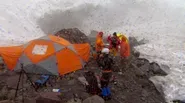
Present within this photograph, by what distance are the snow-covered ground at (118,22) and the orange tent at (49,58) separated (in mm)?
3715

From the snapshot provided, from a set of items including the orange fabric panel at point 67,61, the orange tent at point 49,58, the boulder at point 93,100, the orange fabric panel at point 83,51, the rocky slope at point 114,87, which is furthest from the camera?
the orange fabric panel at point 83,51

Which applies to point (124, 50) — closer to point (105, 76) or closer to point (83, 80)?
point (83, 80)

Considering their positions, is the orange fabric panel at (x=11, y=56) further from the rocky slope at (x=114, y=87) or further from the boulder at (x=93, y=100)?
the boulder at (x=93, y=100)

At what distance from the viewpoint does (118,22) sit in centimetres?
2231

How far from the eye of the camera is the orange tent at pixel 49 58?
1223 centimetres

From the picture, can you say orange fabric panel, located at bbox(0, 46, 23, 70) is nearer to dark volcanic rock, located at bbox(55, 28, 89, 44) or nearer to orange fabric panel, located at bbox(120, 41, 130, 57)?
dark volcanic rock, located at bbox(55, 28, 89, 44)

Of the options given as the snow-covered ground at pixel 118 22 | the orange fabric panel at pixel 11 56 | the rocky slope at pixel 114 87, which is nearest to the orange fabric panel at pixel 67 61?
the rocky slope at pixel 114 87

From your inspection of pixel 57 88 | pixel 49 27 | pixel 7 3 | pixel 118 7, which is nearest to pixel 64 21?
pixel 49 27

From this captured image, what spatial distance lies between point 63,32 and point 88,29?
4.98m

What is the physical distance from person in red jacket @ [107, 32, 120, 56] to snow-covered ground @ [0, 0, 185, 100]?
2.22 metres

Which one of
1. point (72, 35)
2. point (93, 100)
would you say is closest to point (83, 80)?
point (93, 100)

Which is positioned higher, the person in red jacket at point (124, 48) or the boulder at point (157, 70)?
the person in red jacket at point (124, 48)

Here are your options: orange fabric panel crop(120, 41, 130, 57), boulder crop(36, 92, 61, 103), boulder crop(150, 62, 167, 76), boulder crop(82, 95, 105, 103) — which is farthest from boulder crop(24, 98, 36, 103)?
boulder crop(150, 62, 167, 76)

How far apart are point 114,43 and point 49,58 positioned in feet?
10.6
